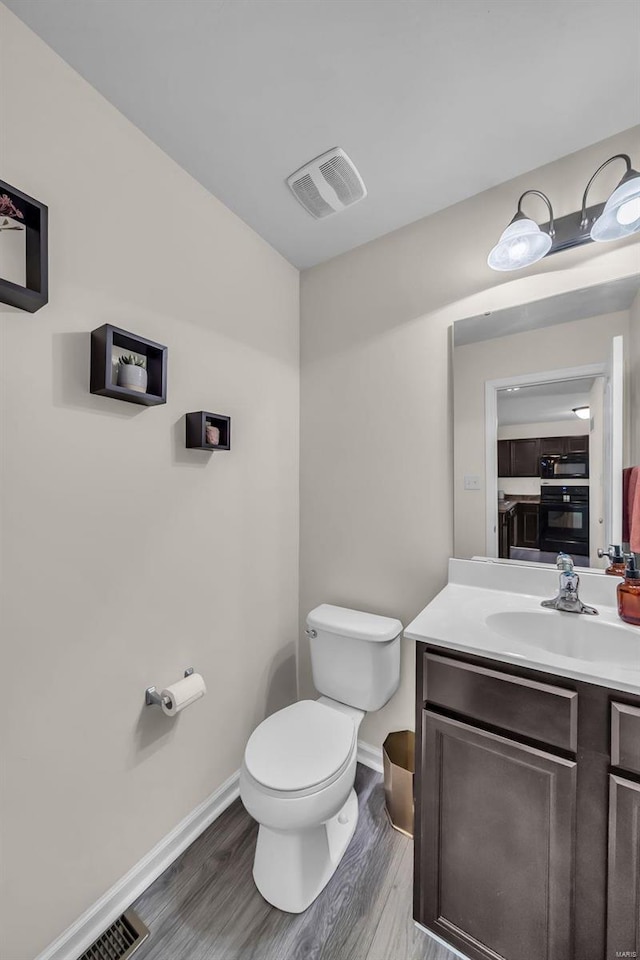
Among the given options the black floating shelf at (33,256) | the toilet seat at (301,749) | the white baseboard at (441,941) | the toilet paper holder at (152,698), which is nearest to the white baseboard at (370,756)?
the toilet seat at (301,749)

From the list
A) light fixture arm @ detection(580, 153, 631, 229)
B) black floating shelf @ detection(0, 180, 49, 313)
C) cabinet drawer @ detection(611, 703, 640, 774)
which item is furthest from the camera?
light fixture arm @ detection(580, 153, 631, 229)

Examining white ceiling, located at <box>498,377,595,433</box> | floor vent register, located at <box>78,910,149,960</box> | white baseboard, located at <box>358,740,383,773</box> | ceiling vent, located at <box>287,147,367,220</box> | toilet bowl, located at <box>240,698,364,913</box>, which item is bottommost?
floor vent register, located at <box>78,910,149,960</box>

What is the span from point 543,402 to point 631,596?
706 mm

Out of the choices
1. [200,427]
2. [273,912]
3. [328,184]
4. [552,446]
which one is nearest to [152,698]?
[273,912]

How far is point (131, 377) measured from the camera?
115 centimetres

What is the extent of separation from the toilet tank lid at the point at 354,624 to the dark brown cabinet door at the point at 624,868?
0.80 meters

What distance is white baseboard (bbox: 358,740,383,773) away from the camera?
1765 mm

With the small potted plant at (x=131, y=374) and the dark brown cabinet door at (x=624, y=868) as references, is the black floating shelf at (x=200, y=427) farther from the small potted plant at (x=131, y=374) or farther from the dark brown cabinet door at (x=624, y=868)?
the dark brown cabinet door at (x=624, y=868)

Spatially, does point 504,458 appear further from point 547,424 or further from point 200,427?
point 200,427

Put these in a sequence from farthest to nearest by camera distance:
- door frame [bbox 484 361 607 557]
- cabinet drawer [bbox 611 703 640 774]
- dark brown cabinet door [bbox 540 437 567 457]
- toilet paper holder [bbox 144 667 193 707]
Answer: door frame [bbox 484 361 607 557] → dark brown cabinet door [bbox 540 437 567 457] → toilet paper holder [bbox 144 667 193 707] → cabinet drawer [bbox 611 703 640 774]

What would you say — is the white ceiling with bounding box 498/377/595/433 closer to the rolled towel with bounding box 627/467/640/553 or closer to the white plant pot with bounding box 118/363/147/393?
the rolled towel with bounding box 627/467/640/553

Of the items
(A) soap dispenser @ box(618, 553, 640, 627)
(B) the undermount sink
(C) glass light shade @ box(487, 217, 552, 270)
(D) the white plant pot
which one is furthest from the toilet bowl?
(C) glass light shade @ box(487, 217, 552, 270)

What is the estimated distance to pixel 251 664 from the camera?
1701 mm

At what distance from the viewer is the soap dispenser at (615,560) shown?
4.02 feet
